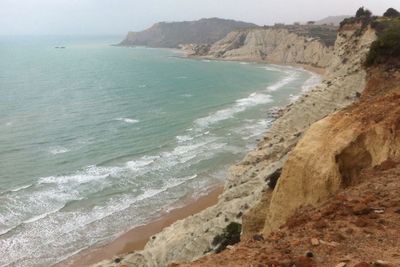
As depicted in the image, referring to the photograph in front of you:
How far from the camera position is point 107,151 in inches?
1734

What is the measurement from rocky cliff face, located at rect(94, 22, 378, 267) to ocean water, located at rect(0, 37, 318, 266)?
7.21 metres

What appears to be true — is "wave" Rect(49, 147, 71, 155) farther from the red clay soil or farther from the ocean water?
the red clay soil

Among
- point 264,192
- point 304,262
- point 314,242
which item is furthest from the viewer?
point 264,192

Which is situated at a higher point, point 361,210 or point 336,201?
point 361,210

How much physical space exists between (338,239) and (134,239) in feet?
67.7

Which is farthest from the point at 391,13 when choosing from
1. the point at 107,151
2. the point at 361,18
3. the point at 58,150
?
the point at 58,150

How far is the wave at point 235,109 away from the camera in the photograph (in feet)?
185

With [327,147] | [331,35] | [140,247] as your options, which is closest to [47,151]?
[140,247]

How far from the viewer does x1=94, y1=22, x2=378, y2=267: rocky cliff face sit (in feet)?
47.6

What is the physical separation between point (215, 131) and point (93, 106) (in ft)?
74.1

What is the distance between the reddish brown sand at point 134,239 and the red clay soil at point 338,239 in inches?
689

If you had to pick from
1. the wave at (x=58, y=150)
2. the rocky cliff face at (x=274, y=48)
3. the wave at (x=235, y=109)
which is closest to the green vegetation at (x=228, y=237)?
the wave at (x=58, y=150)

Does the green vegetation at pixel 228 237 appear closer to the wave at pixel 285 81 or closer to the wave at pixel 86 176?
the wave at pixel 86 176

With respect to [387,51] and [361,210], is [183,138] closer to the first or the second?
[387,51]
